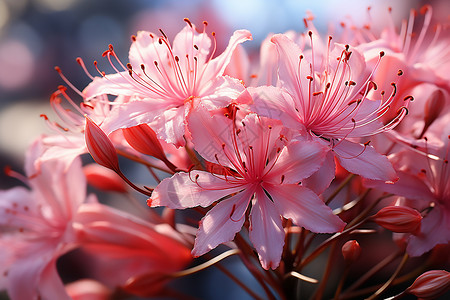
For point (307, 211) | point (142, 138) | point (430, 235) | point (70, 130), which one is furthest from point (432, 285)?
point (70, 130)

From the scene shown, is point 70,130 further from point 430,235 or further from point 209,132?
point 430,235

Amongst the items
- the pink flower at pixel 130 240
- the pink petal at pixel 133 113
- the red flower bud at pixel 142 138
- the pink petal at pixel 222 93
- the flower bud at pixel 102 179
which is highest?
the pink petal at pixel 222 93

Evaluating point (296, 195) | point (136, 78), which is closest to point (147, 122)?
point (136, 78)

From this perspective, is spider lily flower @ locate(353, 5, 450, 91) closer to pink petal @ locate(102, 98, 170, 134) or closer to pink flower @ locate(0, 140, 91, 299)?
pink petal @ locate(102, 98, 170, 134)

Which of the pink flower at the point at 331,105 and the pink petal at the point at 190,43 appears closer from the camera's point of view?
the pink flower at the point at 331,105

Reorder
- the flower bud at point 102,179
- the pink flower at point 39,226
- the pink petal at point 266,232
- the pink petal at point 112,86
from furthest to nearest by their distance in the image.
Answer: the flower bud at point 102,179 → the pink flower at point 39,226 → the pink petal at point 112,86 → the pink petal at point 266,232

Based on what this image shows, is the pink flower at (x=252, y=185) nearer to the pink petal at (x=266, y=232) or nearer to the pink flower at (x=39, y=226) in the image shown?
the pink petal at (x=266, y=232)

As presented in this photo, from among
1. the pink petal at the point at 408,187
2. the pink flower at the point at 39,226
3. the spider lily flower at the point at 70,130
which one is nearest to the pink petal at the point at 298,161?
the pink petal at the point at 408,187
